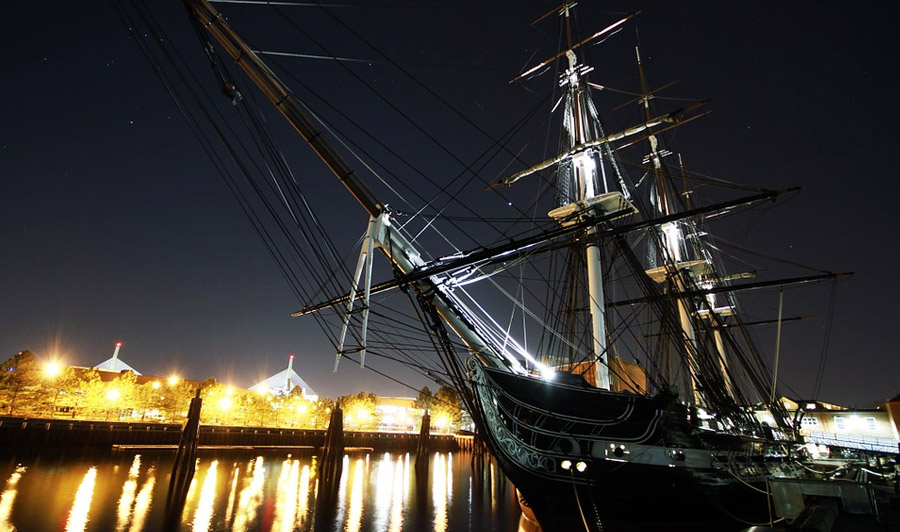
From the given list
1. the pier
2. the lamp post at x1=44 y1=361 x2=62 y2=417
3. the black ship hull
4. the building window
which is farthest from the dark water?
the building window

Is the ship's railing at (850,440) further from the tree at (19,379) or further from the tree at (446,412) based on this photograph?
the tree at (19,379)

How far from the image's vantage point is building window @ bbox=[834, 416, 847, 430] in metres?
42.8

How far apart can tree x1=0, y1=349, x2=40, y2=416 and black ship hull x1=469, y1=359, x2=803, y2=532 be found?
43488 mm

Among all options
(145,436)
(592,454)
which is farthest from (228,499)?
(145,436)

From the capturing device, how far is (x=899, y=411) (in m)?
39.3

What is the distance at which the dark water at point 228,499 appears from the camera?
1410 centimetres

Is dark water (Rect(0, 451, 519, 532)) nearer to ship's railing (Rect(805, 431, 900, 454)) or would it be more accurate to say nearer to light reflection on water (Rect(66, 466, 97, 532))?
light reflection on water (Rect(66, 466, 97, 532))

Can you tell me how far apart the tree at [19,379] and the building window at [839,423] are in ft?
241

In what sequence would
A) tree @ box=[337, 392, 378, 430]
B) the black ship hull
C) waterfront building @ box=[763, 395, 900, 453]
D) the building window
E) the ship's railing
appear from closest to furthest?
the black ship hull → the ship's railing → waterfront building @ box=[763, 395, 900, 453] → the building window → tree @ box=[337, 392, 378, 430]

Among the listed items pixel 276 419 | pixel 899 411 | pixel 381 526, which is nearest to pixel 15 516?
pixel 381 526

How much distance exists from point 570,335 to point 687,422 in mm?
9988

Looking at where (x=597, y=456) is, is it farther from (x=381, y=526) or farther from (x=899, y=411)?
(x=899, y=411)

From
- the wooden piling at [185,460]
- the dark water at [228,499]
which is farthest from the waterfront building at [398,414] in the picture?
the wooden piling at [185,460]

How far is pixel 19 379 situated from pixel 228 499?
100 feet
